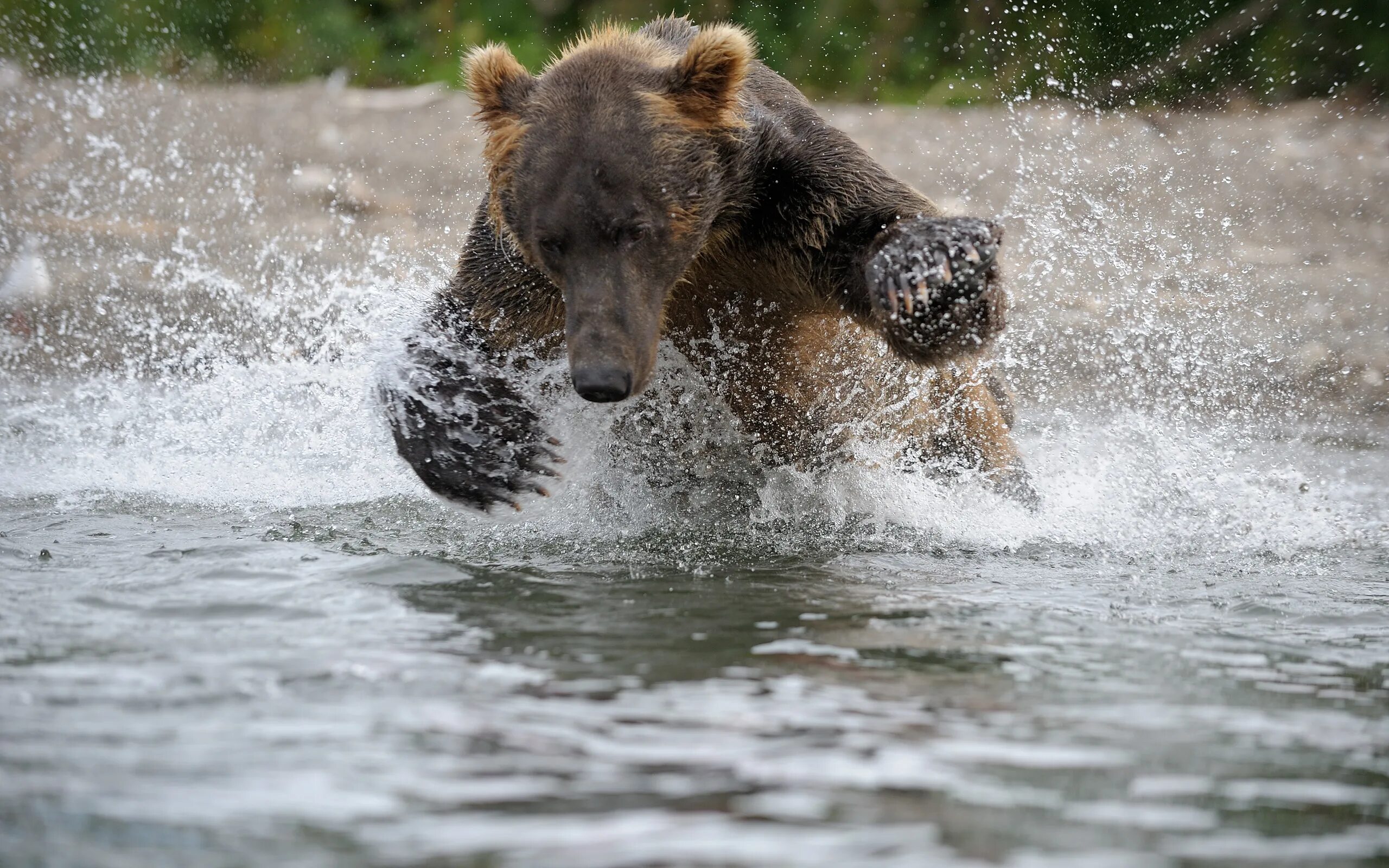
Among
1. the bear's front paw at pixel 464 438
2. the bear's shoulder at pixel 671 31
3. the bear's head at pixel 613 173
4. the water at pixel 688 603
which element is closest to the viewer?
the water at pixel 688 603

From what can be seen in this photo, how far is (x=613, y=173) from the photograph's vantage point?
4000 millimetres

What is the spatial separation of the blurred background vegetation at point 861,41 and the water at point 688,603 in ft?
8.78

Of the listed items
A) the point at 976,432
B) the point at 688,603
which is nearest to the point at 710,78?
the point at 688,603

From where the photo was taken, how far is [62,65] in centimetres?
1166

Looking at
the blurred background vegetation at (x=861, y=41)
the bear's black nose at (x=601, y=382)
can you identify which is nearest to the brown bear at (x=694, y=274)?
the bear's black nose at (x=601, y=382)

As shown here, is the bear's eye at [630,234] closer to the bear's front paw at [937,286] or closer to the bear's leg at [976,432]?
the bear's front paw at [937,286]

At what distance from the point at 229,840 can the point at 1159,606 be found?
7.77 feet

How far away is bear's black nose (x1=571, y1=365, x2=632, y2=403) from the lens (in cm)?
379

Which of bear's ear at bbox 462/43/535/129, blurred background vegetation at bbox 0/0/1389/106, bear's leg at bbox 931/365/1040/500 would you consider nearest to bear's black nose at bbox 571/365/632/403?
bear's ear at bbox 462/43/535/129

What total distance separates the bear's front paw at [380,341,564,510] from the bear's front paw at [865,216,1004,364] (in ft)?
3.78

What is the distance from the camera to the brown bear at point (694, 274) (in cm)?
402

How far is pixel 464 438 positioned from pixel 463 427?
47mm

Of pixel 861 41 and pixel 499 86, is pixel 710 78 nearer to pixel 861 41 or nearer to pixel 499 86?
pixel 499 86

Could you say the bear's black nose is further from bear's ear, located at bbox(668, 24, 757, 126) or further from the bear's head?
bear's ear, located at bbox(668, 24, 757, 126)
